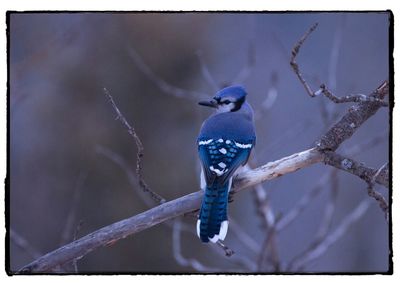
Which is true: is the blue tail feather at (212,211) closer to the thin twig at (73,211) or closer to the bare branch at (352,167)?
the bare branch at (352,167)

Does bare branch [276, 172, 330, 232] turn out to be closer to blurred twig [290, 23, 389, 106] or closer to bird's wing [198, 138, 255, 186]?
bird's wing [198, 138, 255, 186]

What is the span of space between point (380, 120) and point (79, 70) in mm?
1750

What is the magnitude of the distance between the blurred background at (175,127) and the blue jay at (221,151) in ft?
0.87

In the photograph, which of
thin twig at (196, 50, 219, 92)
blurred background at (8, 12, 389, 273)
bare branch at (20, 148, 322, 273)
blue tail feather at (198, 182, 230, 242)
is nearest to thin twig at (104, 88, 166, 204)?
bare branch at (20, 148, 322, 273)

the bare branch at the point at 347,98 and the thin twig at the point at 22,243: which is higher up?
the bare branch at the point at 347,98

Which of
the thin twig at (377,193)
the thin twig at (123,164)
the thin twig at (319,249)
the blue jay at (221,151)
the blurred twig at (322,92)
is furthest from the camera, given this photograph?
the thin twig at (123,164)

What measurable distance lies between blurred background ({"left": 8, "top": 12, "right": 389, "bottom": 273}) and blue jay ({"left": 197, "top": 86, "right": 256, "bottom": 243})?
26 centimetres

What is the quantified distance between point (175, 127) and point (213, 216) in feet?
3.91

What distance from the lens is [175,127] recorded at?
379cm

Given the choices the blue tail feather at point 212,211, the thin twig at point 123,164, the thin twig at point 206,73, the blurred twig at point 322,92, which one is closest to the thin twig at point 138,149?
the blue tail feather at point 212,211

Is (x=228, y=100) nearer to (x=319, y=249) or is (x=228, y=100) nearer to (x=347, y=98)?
(x=347, y=98)

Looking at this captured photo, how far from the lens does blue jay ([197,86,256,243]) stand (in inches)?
106

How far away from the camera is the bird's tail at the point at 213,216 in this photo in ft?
8.77

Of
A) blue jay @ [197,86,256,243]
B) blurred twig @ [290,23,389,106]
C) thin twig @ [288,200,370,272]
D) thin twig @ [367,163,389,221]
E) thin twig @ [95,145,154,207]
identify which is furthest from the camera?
thin twig @ [95,145,154,207]
